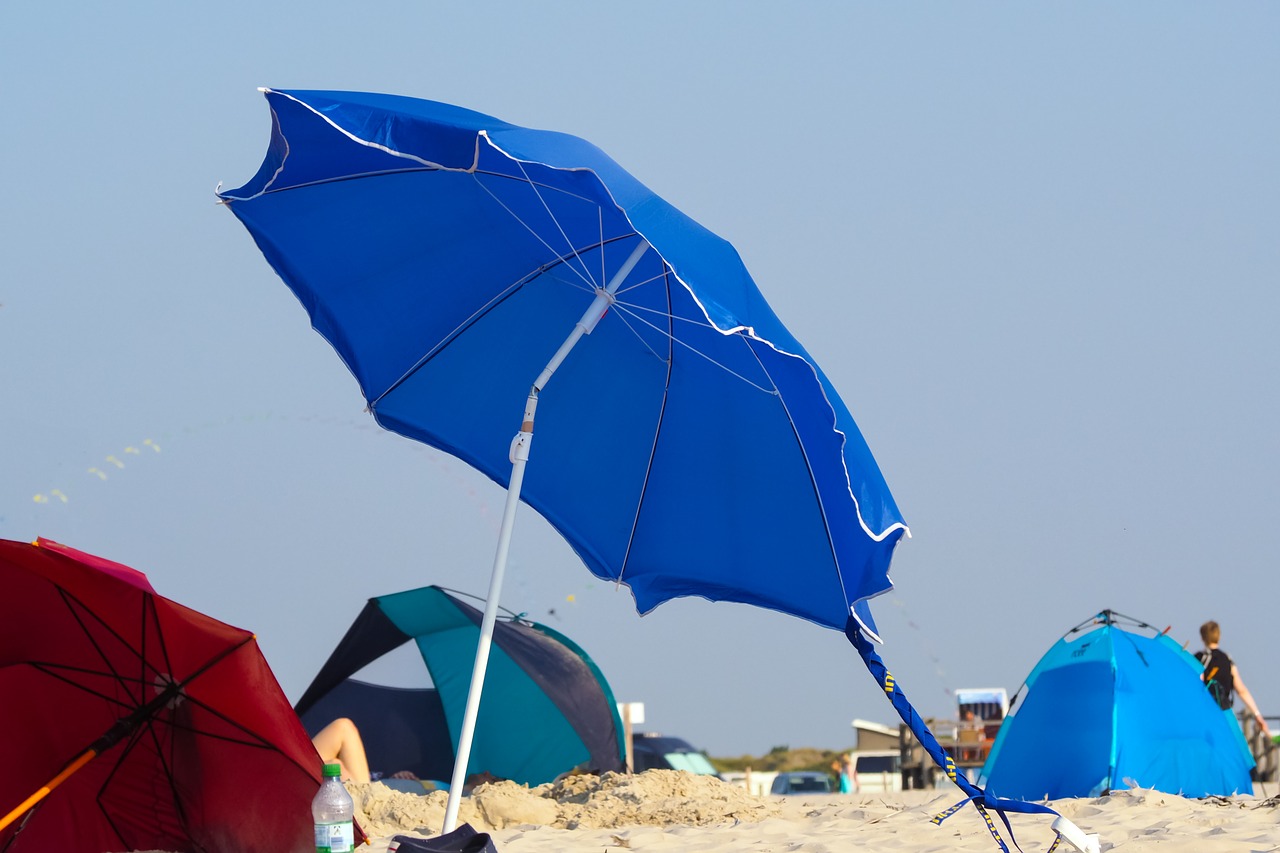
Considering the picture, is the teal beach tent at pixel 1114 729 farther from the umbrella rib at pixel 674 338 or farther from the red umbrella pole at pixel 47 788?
the red umbrella pole at pixel 47 788

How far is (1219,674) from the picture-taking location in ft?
31.6

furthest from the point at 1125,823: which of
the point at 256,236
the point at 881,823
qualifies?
the point at 256,236

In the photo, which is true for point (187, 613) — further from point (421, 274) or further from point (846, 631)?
point (846, 631)

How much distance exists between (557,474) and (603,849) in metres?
1.65

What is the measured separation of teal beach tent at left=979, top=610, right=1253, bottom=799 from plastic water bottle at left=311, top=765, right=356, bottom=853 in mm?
5790

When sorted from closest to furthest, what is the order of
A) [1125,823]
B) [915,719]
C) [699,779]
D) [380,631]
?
[915,719] < [1125,823] < [699,779] < [380,631]

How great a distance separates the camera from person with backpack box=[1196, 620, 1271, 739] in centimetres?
959

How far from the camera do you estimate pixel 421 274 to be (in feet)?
14.9

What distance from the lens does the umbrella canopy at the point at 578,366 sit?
3.71m

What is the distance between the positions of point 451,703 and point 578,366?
5.02m

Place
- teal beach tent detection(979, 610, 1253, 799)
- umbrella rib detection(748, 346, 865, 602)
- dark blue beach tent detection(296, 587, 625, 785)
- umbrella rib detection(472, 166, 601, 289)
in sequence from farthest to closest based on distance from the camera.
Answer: dark blue beach tent detection(296, 587, 625, 785), teal beach tent detection(979, 610, 1253, 799), umbrella rib detection(472, 166, 601, 289), umbrella rib detection(748, 346, 865, 602)

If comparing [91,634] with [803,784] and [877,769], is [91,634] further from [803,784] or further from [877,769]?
[877,769]

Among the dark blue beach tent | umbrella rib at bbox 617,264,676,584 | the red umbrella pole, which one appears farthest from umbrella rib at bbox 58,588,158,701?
the dark blue beach tent

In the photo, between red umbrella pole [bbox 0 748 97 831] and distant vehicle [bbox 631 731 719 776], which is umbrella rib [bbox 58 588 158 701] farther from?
distant vehicle [bbox 631 731 719 776]
